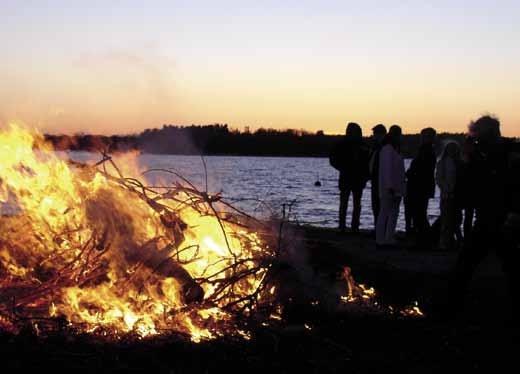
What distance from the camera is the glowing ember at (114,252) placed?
5.91 m

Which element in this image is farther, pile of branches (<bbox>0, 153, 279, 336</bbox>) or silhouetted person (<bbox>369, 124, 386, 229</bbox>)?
silhouetted person (<bbox>369, 124, 386, 229</bbox>)

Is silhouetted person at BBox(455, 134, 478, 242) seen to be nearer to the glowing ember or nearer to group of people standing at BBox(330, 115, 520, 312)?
group of people standing at BBox(330, 115, 520, 312)

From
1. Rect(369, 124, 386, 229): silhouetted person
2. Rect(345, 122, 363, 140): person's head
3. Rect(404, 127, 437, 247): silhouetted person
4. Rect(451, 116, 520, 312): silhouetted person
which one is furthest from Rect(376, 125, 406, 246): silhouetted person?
Rect(451, 116, 520, 312): silhouetted person

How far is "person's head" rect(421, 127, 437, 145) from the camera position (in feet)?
38.9

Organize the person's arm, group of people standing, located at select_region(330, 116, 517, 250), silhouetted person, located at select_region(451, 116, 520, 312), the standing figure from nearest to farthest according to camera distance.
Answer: silhouetted person, located at select_region(451, 116, 520, 312)
the person's arm
group of people standing, located at select_region(330, 116, 517, 250)
the standing figure

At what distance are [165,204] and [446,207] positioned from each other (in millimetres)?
5993

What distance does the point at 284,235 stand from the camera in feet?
23.1

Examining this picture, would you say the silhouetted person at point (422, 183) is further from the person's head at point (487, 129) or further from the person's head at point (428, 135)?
the person's head at point (487, 129)

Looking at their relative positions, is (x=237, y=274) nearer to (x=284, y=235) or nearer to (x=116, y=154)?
(x=284, y=235)

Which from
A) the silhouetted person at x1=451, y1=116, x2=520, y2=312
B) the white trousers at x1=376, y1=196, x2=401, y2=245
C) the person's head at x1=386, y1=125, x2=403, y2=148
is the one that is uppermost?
the person's head at x1=386, y1=125, x2=403, y2=148

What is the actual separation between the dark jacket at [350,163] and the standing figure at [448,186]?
1839mm

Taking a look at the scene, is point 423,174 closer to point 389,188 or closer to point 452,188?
point 452,188

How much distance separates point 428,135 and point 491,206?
18.1ft

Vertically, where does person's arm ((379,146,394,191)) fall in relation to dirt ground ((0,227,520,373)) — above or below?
above
